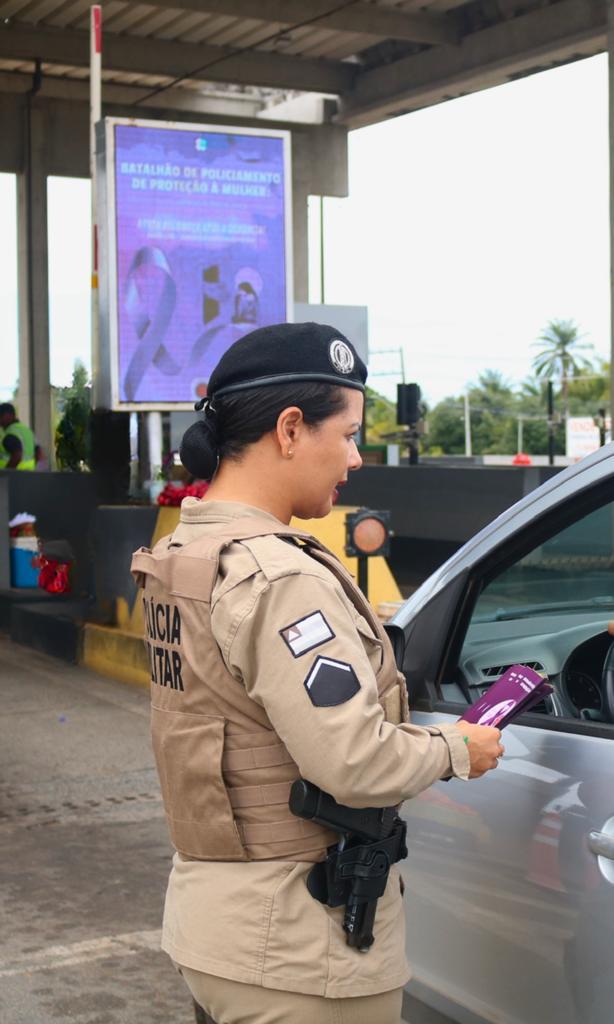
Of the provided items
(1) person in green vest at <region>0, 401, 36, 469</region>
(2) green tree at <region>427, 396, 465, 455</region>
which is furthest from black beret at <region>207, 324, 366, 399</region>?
(2) green tree at <region>427, 396, 465, 455</region>

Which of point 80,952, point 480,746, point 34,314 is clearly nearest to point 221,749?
point 480,746

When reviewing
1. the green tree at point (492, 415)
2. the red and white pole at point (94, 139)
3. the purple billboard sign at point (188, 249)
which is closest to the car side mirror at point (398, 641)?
the purple billboard sign at point (188, 249)

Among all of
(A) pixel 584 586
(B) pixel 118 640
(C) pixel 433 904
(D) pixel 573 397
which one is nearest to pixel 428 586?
(C) pixel 433 904

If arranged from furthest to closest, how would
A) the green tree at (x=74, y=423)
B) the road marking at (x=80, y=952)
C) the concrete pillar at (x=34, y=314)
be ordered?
the concrete pillar at (x=34, y=314) < the green tree at (x=74, y=423) < the road marking at (x=80, y=952)

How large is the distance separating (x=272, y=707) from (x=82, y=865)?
12.7 ft

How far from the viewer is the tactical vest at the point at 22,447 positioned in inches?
604

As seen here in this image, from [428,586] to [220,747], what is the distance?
1.12 metres

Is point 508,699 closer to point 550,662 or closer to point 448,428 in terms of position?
point 550,662

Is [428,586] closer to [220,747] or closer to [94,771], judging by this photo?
[220,747]

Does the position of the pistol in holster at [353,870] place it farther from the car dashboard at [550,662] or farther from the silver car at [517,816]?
the car dashboard at [550,662]

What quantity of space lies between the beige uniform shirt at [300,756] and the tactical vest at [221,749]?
24mm

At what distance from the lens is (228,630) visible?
192 centimetres

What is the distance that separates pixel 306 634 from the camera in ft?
6.17

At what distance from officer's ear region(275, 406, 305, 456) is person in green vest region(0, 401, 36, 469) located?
43.5 ft
